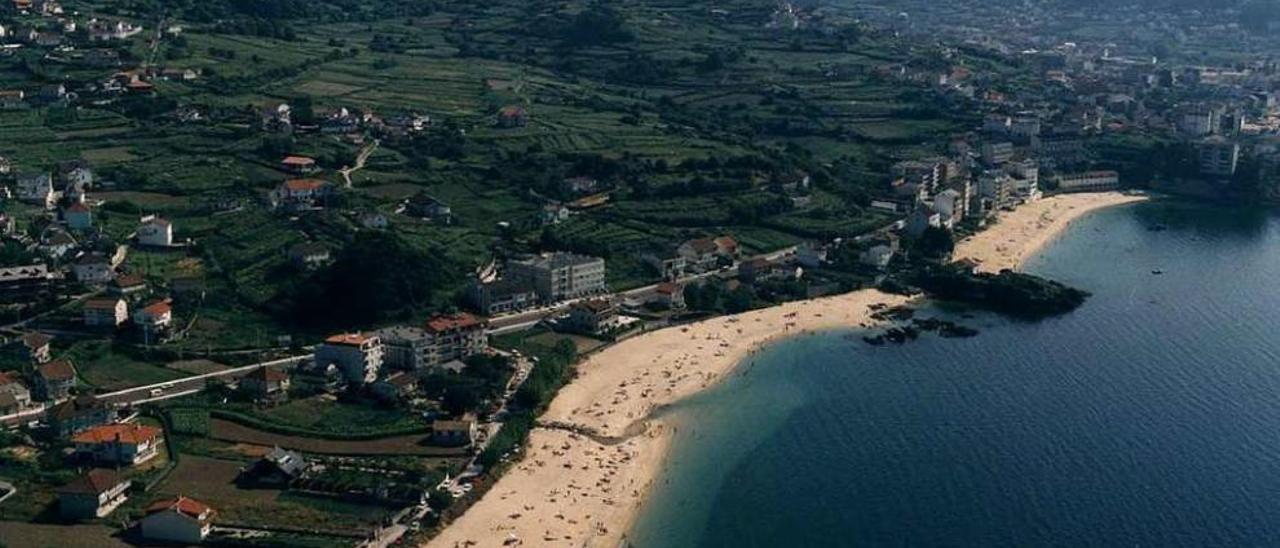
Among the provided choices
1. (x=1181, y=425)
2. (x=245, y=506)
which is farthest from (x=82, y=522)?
(x=1181, y=425)

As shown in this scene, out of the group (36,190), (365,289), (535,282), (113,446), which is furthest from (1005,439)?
(36,190)

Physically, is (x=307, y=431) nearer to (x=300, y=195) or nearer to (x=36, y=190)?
(x=300, y=195)

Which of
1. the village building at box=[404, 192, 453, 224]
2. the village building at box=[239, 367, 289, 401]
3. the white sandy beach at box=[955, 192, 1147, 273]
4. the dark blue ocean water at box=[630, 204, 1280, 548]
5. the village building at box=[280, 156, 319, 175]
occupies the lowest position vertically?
the dark blue ocean water at box=[630, 204, 1280, 548]

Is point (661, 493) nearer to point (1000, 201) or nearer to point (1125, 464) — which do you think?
point (1125, 464)

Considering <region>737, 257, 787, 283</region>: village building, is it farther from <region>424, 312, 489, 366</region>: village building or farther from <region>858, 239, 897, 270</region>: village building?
<region>424, 312, 489, 366</region>: village building

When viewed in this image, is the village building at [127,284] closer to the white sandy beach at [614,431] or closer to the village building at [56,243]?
the village building at [56,243]

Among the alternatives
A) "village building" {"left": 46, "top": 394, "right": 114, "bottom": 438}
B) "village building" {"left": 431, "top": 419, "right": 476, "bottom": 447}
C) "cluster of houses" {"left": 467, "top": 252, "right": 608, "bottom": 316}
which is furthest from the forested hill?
"village building" {"left": 431, "top": 419, "right": 476, "bottom": 447}
